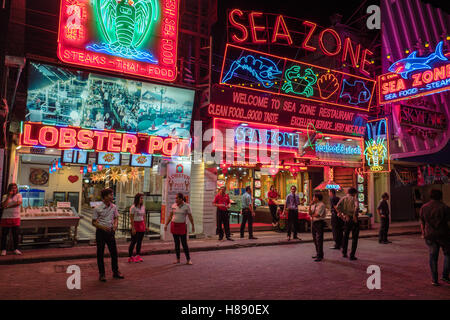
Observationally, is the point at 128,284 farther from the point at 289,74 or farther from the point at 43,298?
the point at 289,74

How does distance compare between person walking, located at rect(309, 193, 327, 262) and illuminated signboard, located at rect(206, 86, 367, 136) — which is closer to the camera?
person walking, located at rect(309, 193, 327, 262)

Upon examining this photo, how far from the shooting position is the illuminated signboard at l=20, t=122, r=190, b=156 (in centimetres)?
1134

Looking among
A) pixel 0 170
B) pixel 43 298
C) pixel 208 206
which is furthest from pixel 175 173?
pixel 43 298

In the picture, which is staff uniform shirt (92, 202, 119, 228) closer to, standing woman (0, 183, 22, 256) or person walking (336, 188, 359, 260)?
standing woman (0, 183, 22, 256)

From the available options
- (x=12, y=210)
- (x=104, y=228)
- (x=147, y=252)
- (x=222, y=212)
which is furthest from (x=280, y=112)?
(x=12, y=210)

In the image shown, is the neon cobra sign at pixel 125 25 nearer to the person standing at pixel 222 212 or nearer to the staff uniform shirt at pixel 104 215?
the person standing at pixel 222 212

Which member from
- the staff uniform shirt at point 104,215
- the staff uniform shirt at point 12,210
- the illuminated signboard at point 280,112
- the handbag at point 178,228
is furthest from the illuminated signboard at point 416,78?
the staff uniform shirt at point 12,210

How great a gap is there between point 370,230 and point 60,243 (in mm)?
15138

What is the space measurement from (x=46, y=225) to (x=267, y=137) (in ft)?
35.5

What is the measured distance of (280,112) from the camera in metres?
17.5

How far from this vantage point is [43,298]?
19.8 feet

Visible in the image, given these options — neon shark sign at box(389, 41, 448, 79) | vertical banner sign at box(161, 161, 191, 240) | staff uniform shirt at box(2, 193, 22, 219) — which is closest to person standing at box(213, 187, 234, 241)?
vertical banner sign at box(161, 161, 191, 240)

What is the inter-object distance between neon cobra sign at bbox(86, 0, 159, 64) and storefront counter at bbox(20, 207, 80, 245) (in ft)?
21.1

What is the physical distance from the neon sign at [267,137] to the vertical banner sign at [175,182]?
11.4 ft
